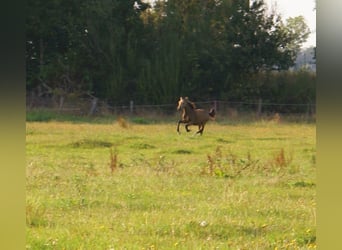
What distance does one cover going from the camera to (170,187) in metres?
4.30

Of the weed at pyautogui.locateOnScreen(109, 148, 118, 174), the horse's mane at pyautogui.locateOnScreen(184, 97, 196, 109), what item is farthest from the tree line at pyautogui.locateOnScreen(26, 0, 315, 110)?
the weed at pyautogui.locateOnScreen(109, 148, 118, 174)

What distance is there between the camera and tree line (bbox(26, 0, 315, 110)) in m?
2.15

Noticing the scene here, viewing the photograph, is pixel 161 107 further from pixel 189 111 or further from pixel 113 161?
pixel 113 161

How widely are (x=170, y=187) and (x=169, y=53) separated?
204cm

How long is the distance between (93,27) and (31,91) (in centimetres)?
79

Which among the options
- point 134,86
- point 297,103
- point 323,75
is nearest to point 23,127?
point 323,75

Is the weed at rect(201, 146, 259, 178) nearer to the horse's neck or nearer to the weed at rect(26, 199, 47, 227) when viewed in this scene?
the weed at rect(26, 199, 47, 227)

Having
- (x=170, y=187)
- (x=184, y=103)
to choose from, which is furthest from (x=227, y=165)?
(x=184, y=103)

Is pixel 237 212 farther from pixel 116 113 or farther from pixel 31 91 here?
pixel 31 91

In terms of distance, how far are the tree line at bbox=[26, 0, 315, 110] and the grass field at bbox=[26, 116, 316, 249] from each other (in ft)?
0.88

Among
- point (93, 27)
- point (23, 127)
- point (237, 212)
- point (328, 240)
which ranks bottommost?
point (237, 212)

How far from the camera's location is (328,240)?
710 mm

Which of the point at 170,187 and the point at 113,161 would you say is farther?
the point at 113,161

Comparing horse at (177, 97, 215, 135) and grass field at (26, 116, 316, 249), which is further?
grass field at (26, 116, 316, 249)
